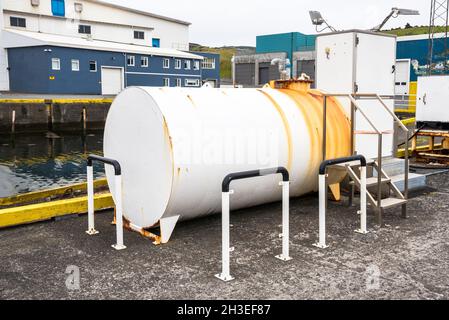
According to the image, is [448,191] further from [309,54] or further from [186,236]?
[309,54]

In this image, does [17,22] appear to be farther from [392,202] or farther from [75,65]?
[392,202]

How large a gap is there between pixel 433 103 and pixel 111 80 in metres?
38.7

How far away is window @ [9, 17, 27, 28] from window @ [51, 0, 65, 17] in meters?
3.42

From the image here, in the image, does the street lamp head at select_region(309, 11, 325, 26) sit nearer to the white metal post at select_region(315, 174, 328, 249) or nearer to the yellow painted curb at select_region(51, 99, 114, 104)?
the white metal post at select_region(315, 174, 328, 249)

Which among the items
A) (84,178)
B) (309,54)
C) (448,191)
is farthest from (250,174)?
(309,54)

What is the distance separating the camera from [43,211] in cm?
695

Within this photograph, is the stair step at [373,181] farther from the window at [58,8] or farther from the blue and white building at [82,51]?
the window at [58,8]

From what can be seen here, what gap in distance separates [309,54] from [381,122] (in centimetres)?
5689

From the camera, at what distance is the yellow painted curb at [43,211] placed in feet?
21.9

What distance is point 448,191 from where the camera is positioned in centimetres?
896

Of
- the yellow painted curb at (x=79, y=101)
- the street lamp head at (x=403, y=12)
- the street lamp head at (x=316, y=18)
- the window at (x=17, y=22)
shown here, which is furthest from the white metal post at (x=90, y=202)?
the window at (x=17, y=22)

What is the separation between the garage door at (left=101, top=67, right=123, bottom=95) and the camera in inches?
1796
